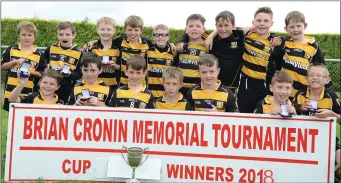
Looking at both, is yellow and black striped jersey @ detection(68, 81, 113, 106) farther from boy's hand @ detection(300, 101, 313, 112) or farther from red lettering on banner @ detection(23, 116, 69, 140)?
boy's hand @ detection(300, 101, 313, 112)

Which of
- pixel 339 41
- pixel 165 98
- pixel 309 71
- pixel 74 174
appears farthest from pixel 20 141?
pixel 339 41

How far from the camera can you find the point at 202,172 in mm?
4871

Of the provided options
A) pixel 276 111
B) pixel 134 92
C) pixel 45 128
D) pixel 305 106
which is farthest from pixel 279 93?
pixel 45 128

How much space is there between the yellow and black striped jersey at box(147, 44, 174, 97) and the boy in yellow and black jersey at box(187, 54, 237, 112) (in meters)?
0.84

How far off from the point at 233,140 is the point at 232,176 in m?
0.39

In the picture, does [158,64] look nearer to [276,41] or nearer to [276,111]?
[276,41]

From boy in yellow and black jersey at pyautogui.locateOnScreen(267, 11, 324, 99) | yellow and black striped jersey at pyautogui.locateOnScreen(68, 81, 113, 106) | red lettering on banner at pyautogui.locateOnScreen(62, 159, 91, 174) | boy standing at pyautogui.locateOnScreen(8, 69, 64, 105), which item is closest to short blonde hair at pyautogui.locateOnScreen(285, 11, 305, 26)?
boy in yellow and black jersey at pyautogui.locateOnScreen(267, 11, 324, 99)

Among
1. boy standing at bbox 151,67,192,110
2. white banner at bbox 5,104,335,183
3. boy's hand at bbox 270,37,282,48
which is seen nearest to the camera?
white banner at bbox 5,104,335,183

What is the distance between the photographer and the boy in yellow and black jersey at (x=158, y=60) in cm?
623

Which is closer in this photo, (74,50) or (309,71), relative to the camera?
(309,71)

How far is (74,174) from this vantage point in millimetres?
4922

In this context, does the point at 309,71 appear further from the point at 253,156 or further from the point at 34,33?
the point at 34,33

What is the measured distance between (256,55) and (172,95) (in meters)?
1.53

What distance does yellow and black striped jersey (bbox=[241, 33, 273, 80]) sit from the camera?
6.18 m
